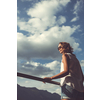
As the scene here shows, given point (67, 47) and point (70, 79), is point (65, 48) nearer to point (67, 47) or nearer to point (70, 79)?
point (67, 47)

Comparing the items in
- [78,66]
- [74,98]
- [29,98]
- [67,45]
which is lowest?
[29,98]

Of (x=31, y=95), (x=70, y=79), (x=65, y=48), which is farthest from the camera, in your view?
(x=31, y=95)

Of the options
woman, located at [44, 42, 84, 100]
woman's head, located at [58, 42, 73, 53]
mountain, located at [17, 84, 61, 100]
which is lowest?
mountain, located at [17, 84, 61, 100]

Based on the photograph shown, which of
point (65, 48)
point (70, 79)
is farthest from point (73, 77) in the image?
point (65, 48)

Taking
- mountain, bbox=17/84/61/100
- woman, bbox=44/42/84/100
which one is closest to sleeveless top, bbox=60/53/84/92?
woman, bbox=44/42/84/100

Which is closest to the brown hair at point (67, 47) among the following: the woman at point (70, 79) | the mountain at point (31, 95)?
the woman at point (70, 79)

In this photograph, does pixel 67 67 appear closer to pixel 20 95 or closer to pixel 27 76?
pixel 27 76

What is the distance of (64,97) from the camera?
1.04 metres

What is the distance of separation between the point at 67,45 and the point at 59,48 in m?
0.10

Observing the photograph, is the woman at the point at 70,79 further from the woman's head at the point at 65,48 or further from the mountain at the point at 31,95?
the mountain at the point at 31,95

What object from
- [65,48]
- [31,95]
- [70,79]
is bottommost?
[31,95]

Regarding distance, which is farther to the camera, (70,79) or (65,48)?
(65,48)

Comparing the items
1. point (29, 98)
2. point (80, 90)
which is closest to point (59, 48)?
point (80, 90)

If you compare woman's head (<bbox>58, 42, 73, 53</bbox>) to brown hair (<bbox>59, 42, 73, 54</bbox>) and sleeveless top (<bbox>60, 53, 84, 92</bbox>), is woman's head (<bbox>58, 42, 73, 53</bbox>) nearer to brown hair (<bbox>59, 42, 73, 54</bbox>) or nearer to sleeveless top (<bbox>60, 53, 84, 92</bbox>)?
brown hair (<bbox>59, 42, 73, 54</bbox>)
